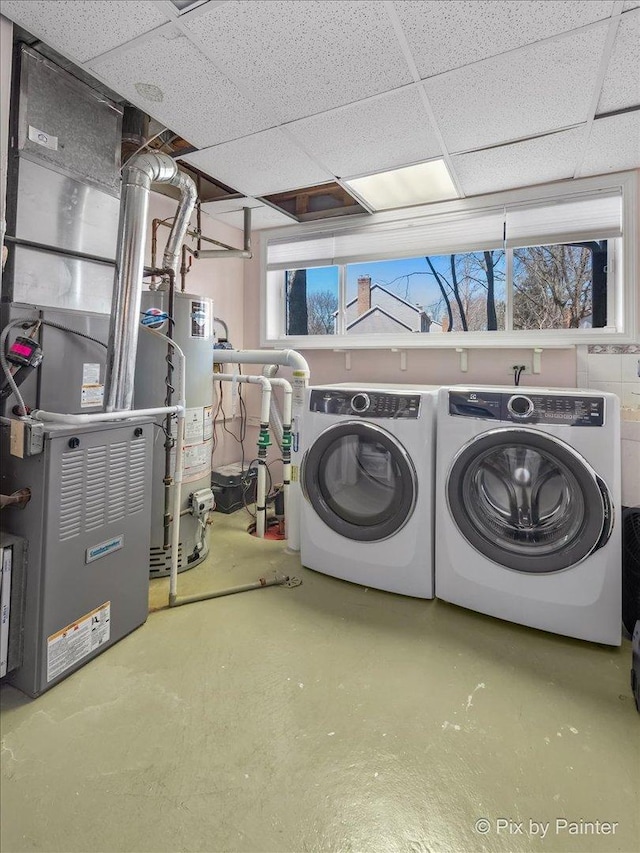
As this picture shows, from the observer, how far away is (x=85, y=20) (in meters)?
1.53

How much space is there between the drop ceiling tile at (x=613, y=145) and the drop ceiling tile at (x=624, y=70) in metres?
0.11

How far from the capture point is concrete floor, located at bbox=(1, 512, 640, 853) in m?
1.07

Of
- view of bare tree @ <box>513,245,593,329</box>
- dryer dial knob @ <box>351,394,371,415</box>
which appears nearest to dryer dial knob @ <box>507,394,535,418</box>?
dryer dial knob @ <box>351,394,371,415</box>

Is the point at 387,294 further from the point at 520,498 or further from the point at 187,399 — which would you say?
the point at 520,498

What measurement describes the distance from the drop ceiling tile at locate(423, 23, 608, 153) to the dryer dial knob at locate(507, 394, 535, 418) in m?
1.34

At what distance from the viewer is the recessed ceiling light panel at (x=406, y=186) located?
273 cm

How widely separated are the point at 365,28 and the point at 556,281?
1999 millimetres

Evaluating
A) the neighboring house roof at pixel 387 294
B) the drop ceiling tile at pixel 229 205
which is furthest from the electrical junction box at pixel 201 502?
the drop ceiling tile at pixel 229 205

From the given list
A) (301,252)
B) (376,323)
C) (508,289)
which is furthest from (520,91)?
(301,252)

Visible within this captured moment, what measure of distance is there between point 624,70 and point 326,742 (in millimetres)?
2802

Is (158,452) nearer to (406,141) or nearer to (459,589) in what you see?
(459,589)

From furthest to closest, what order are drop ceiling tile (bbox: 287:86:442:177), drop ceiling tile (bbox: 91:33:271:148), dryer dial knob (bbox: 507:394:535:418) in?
1. drop ceiling tile (bbox: 287:86:442:177)
2. dryer dial knob (bbox: 507:394:535:418)
3. drop ceiling tile (bbox: 91:33:271:148)

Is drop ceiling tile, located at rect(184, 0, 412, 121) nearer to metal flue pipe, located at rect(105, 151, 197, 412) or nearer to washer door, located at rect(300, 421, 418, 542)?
metal flue pipe, located at rect(105, 151, 197, 412)

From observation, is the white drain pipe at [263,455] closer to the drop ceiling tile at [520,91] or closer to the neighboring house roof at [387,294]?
the neighboring house roof at [387,294]
